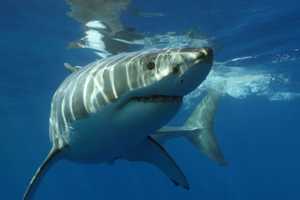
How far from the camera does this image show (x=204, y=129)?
1202 centimetres

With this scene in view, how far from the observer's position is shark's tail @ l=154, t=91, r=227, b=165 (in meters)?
11.0

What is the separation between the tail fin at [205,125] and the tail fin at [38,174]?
18.4 ft

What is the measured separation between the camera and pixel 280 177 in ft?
503

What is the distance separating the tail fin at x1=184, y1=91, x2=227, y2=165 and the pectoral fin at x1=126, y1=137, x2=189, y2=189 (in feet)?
12.5

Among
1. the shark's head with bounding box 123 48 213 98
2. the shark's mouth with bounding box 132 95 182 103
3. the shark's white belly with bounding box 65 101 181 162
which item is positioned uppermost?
the shark's head with bounding box 123 48 213 98

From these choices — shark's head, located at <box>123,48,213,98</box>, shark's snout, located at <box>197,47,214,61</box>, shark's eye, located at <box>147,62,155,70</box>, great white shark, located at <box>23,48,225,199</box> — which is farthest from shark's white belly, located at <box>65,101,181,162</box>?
shark's snout, located at <box>197,47,214,61</box>

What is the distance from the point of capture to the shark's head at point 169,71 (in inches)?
149

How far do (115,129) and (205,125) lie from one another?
742cm

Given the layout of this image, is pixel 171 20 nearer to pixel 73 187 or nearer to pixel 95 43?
pixel 95 43

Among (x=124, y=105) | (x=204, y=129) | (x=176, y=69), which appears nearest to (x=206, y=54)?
(x=176, y=69)

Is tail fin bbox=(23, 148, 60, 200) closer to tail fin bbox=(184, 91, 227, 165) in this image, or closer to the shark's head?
the shark's head

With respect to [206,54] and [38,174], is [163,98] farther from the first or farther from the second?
[38,174]

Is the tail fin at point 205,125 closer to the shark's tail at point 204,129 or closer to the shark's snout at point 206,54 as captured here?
the shark's tail at point 204,129

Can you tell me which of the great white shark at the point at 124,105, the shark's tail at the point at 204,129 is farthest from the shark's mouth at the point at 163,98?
the shark's tail at the point at 204,129
